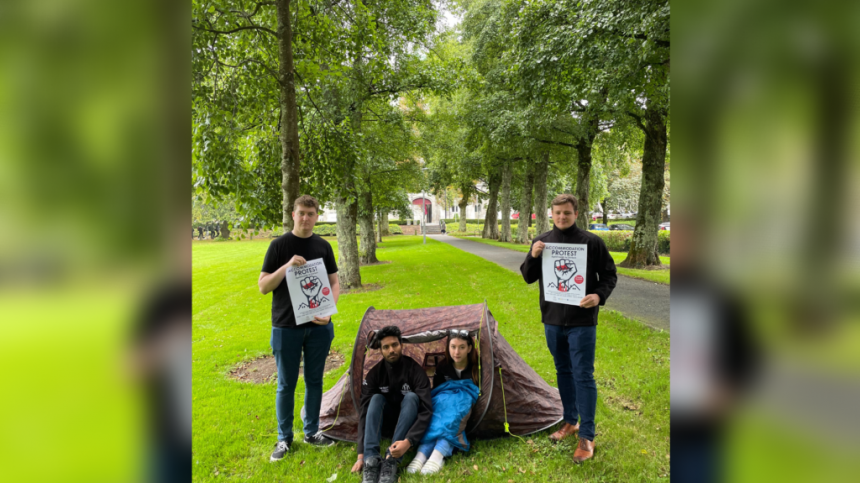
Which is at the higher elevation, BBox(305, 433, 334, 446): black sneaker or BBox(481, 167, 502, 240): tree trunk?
BBox(481, 167, 502, 240): tree trunk

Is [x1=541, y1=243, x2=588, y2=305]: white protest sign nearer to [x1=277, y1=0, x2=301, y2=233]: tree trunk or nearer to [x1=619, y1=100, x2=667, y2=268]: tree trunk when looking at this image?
[x1=277, y1=0, x2=301, y2=233]: tree trunk

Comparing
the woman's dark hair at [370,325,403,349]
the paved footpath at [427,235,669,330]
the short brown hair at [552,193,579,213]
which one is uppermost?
the short brown hair at [552,193,579,213]

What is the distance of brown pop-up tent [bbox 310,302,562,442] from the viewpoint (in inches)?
→ 171

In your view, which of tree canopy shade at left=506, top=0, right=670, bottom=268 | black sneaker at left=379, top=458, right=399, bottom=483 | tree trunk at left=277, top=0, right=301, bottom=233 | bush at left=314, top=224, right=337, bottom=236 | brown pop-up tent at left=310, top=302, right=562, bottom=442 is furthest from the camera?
bush at left=314, top=224, right=337, bottom=236

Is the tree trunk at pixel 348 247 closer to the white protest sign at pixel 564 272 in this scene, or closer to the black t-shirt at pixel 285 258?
Result: the black t-shirt at pixel 285 258

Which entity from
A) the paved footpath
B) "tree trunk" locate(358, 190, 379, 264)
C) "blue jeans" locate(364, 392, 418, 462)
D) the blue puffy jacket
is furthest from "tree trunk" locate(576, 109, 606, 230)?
"blue jeans" locate(364, 392, 418, 462)

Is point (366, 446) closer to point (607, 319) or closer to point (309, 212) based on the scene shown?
point (309, 212)

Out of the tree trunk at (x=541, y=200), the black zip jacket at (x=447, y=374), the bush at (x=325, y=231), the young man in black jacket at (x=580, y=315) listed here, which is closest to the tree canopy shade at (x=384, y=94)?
the tree trunk at (x=541, y=200)

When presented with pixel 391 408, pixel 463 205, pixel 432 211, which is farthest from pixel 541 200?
pixel 432 211

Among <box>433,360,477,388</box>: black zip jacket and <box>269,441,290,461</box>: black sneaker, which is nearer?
<box>269,441,290,461</box>: black sneaker

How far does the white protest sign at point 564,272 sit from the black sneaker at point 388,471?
2.04 m

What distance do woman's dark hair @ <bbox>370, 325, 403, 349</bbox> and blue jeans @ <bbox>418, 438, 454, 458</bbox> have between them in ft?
3.30

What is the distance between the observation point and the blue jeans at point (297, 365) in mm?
3885

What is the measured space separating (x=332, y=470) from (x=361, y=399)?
677 mm
